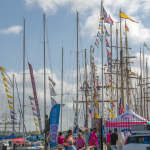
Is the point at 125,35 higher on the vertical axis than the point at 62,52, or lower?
higher

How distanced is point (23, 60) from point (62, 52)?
Result: 33.8ft

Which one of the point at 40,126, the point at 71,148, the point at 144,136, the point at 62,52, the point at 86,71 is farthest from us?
the point at 86,71

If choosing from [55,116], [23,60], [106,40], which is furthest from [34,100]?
[55,116]

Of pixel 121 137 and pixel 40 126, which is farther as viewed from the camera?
pixel 40 126

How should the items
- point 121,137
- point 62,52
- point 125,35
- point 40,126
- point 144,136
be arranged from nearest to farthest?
1. point 144,136
2. point 121,137
3. point 40,126
4. point 62,52
5. point 125,35

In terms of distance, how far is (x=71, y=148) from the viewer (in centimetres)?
1055

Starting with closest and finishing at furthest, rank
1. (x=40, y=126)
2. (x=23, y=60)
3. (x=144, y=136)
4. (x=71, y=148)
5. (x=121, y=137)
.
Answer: (x=71, y=148) < (x=144, y=136) < (x=121, y=137) < (x=40, y=126) < (x=23, y=60)

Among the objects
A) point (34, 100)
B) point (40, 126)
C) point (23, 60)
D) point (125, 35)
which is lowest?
point (40, 126)

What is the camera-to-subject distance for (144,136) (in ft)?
41.7

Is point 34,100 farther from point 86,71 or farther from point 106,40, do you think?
point 86,71

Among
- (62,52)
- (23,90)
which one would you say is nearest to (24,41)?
(23,90)

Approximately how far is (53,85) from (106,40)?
843 centimetres

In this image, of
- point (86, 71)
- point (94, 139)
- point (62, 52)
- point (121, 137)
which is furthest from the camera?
point (86, 71)

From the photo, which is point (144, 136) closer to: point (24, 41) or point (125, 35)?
point (24, 41)
